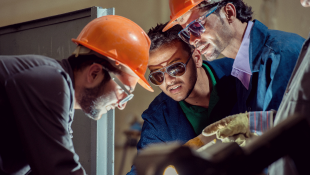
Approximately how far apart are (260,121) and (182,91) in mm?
1281

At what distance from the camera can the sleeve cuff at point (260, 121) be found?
3.65 ft

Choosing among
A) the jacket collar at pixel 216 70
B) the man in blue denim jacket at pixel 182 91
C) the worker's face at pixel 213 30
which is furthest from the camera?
the jacket collar at pixel 216 70

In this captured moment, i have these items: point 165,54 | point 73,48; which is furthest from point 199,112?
point 73,48

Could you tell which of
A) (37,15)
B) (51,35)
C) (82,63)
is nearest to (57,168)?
(82,63)

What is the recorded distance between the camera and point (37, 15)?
141 inches

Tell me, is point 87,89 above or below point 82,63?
below

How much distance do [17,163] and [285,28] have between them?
7.89ft

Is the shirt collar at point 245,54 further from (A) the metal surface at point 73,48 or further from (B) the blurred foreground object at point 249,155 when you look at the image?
(B) the blurred foreground object at point 249,155

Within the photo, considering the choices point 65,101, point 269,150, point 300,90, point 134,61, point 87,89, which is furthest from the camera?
point 134,61

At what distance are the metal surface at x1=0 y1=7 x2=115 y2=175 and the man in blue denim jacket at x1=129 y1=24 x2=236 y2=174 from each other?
15.1 inches

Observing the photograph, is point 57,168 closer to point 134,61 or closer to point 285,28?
point 134,61

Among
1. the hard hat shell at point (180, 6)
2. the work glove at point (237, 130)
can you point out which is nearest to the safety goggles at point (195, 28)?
the hard hat shell at point (180, 6)

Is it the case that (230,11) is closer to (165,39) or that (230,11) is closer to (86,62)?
(165,39)

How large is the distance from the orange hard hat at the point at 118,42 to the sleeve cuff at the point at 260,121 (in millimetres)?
837
